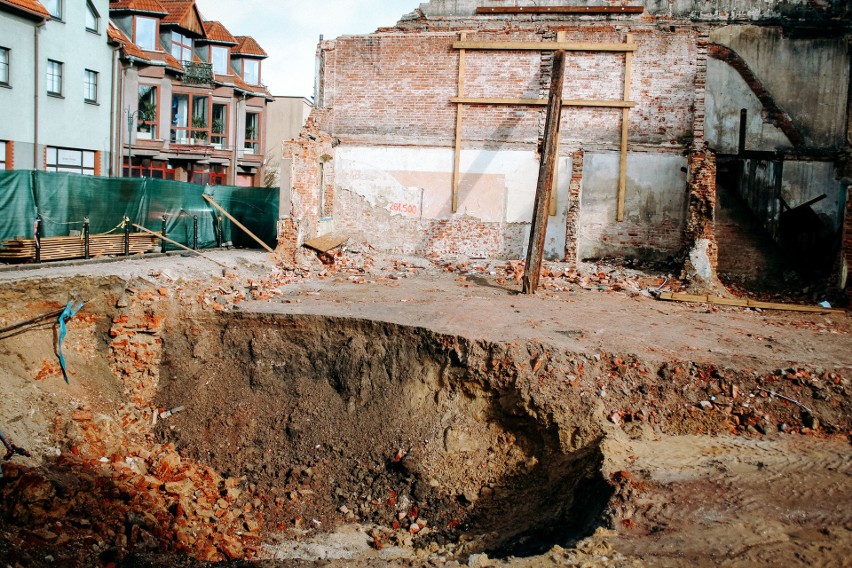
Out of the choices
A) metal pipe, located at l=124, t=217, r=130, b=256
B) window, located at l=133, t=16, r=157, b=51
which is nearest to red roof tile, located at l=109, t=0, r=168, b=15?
window, located at l=133, t=16, r=157, b=51

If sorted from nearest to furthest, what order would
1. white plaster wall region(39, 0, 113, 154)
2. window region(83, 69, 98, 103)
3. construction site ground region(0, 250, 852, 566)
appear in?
1. construction site ground region(0, 250, 852, 566)
2. white plaster wall region(39, 0, 113, 154)
3. window region(83, 69, 98, 103)

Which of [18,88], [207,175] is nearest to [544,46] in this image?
[18,88]

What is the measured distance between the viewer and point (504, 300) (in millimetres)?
12539

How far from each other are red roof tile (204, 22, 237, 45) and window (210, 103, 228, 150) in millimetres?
2670

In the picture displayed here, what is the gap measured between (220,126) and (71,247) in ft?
64.4

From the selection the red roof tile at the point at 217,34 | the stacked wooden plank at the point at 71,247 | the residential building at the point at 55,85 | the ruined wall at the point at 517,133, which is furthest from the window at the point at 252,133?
the stacked wooden plank at the point at 71,247

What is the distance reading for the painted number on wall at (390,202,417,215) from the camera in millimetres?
17422

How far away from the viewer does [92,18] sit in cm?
2416

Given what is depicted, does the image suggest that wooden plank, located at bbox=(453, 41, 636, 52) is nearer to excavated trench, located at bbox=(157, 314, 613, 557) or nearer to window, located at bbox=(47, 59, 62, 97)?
excavated trench, located at bbox=(157, 314, 613, 557)

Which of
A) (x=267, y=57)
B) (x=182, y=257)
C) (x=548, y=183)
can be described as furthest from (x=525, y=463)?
(x=267, y=57)

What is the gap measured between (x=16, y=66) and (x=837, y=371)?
71.9 ft

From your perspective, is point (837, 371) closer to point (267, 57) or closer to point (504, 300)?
point (504, 300)

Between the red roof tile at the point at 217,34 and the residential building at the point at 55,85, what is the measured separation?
593 centimetres

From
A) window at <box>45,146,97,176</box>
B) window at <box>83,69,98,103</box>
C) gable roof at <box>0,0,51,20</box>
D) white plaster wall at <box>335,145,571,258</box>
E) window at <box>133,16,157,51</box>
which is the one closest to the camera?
white plaster wall at <box>335,145,571,258</box>
